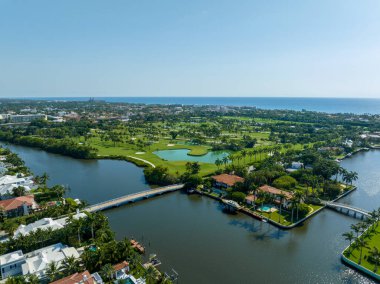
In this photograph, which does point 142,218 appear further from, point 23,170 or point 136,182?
point 23,170

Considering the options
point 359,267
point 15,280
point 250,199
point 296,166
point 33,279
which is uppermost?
point 15,280

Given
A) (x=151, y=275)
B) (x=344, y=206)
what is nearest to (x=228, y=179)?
(x=344, y=206)

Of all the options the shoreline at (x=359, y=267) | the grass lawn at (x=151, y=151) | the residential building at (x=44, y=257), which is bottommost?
the shoreline at (x=359, y=267)

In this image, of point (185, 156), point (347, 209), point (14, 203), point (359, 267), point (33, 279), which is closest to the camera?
point (33, 279)

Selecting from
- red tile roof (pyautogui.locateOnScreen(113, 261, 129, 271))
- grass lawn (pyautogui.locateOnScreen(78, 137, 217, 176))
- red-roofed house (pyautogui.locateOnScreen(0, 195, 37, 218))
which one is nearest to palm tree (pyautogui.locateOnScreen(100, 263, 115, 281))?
red tile roof (pyautogui.locateOnScreen(113, 261, 129, 271))

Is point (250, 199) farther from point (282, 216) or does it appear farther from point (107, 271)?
point (107, 271)

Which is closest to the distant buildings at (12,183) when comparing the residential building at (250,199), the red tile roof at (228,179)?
the red tile roof at (228,179)

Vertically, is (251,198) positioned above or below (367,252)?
above

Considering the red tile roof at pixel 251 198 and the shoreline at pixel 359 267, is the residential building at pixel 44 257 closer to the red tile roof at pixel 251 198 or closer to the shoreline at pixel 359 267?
the red tile roof at pixel 251 198
